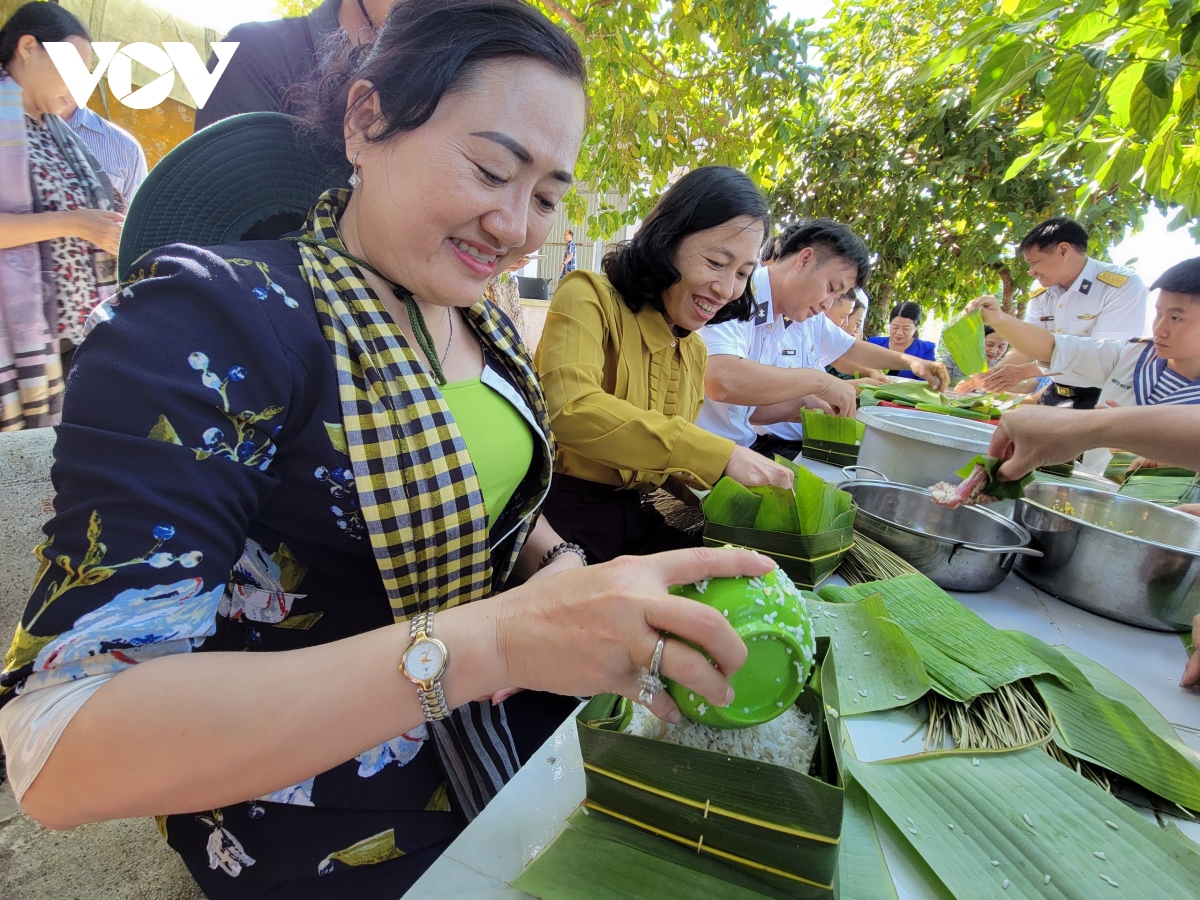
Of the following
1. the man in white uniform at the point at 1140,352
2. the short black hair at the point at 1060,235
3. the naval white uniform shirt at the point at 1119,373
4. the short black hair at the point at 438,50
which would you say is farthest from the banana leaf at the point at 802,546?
the short black hair at the point at 1060,235

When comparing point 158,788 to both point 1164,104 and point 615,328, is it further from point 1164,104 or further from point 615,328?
point 1164,104

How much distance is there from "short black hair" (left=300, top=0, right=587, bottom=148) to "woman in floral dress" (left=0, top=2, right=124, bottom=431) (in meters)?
2.49

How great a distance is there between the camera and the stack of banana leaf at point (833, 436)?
3354mm

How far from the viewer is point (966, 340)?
3.12 meters

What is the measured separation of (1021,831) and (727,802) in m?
0.54

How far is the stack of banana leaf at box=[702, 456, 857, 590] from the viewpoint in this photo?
69.3 inches

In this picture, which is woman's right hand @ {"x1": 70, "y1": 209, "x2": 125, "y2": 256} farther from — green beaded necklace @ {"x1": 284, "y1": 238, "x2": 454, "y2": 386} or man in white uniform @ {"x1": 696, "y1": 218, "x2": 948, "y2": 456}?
man in white uniform @ {"x1": 696, "y1": 218, "x2": 948, "y2": 456}

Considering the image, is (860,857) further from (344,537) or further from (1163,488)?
(1163,488)

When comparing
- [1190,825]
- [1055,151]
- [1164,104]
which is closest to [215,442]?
[1190,825]

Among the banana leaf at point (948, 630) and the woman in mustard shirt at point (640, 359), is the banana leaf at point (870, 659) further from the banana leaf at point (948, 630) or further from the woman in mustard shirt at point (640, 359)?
the woman in mustard shirt at point (640, 359)

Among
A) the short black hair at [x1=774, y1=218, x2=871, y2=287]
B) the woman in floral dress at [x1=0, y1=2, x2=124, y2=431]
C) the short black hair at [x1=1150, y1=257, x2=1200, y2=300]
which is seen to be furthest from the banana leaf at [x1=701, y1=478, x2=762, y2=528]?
the short black hair at [x1=1150, y1=257, x2=1200, y2=300]

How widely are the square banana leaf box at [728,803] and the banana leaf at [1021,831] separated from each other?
210mm

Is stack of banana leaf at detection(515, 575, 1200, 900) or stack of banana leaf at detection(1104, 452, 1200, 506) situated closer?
stack of banana leaf at detection(515, 575, 1200, 900)

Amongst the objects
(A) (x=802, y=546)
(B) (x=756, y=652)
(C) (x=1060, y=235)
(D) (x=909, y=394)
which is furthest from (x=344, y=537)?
(C) (x=1060, y=235)
